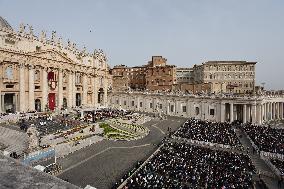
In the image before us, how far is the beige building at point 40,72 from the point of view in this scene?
4649cm

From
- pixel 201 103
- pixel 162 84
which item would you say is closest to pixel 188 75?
pixel 162 84

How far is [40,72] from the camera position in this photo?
53375mm

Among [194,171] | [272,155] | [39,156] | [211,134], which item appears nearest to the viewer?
[194,171]

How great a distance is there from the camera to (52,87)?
5656 centimetres

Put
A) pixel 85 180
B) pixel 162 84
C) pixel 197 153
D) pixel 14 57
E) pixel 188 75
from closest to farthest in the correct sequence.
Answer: pixel 85 180 < pixel 197 153 < pixel 14 57 < pixel 162 84 < pixel 188 75

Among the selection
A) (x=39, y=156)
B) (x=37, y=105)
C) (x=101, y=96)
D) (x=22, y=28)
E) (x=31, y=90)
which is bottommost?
(x=39, y=156)

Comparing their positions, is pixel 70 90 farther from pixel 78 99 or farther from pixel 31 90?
pixel 31 90

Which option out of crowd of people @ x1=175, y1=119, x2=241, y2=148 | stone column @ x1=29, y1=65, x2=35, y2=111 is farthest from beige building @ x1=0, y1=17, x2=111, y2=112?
crowd of people @ x1=175, y1=119, x2=241, y2=148

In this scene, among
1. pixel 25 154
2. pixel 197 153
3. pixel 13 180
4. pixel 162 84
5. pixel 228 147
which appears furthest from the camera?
pixel 162 84

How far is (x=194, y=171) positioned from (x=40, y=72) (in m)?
43.5

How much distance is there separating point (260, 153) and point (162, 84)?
51.4m

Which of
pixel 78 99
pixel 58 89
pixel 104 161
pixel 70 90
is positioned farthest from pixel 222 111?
pixel 58 89

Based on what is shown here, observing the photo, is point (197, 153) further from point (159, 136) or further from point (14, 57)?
point (14, 57)

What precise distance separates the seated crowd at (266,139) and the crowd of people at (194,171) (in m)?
4.33
